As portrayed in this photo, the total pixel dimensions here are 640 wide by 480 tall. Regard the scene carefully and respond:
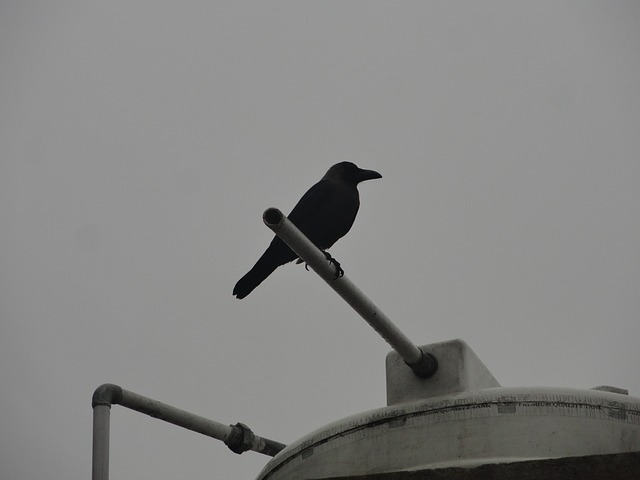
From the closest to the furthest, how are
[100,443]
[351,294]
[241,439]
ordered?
[351,294]
[100,443]
[241,439]

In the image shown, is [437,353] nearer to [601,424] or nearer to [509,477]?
[601,424]

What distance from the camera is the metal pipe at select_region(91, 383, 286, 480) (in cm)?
523

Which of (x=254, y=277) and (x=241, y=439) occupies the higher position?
(x=254, y=277)

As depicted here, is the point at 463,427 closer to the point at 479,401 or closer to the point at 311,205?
the point at 479,401

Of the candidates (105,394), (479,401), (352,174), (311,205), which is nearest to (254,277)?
(311,205)

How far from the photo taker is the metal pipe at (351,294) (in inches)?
173

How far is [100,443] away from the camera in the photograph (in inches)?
207

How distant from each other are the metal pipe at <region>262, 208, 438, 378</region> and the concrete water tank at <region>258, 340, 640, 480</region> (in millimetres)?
99

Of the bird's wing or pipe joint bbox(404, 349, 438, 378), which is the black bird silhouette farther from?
pipe joint bbox(404, 349, 438, 378)

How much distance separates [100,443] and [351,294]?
63.1 inches

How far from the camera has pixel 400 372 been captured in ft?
16.9

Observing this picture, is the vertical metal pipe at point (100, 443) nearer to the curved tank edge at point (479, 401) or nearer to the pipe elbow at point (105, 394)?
the pipe elbow at point (105, 394)

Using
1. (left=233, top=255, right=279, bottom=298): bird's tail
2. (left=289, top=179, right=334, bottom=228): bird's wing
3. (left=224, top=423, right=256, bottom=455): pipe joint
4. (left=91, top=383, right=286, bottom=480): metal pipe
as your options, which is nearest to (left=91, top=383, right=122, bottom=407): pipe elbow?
(left=91, top=383, right=286, bottom=480): metal pipe

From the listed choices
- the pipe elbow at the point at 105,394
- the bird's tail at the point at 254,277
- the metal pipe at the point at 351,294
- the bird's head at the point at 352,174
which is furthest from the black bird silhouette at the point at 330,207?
the metal pipe at the point at 351,294
